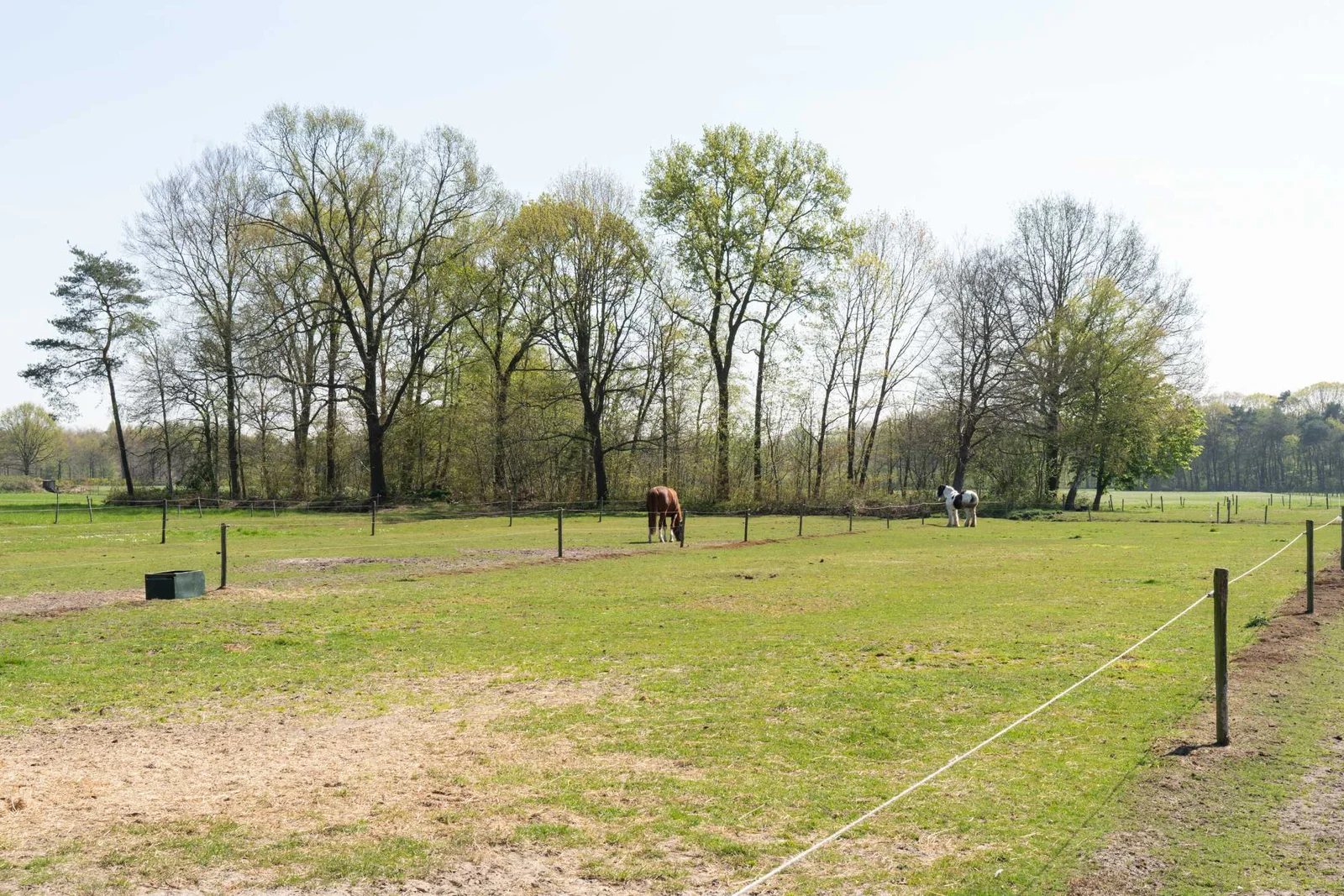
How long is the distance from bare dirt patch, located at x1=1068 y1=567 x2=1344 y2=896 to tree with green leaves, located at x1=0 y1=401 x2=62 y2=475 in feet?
336

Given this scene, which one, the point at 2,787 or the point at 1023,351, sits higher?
the point at 1023,351

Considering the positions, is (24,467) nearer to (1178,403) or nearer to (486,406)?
(486,406)

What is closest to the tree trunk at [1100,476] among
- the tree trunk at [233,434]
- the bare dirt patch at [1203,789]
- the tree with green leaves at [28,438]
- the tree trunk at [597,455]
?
the tree trunk at [597,455]

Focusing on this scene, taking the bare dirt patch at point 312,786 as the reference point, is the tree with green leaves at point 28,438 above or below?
above

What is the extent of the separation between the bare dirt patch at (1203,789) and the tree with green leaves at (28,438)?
336ft

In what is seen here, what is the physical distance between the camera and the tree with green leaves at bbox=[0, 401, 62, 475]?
92.5 m

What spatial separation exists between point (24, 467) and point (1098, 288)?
96.0 m

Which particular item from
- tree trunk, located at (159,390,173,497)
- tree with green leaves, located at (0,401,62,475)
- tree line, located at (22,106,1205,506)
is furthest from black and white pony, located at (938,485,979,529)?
tree with green leaves, located at (0,401,62,475)

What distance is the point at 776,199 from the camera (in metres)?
52.5

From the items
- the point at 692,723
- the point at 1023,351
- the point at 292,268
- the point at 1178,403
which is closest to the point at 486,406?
the point at 292,268

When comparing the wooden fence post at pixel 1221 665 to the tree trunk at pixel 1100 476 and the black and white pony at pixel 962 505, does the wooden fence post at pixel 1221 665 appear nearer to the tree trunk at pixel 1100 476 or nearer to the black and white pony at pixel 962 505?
the black and white pony at pixel 962 505

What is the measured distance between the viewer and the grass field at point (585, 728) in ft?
17.5

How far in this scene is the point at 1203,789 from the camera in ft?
20.7

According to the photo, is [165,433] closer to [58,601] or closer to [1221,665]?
[58,601]
